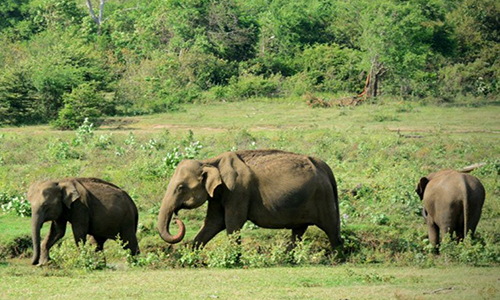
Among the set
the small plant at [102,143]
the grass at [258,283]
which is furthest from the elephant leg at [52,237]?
the small plant at [102,143]

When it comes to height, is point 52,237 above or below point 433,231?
above

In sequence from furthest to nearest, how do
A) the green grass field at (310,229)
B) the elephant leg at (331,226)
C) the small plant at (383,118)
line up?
1. the small plant at (383,118)
2. the elephant leg at (331,226)
3. the green grass field at (310,229)

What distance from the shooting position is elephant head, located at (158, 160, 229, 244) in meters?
13.3

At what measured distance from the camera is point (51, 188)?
1333 cm

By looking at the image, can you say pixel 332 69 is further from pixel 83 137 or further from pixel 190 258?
pixel 190 258

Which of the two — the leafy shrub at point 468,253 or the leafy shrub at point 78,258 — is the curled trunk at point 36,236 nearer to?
the leafy shrub at point 78,258

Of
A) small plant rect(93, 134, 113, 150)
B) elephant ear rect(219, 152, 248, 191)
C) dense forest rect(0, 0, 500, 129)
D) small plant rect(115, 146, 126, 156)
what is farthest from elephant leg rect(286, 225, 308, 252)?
dense forest rect(0, 0, 500, 129)

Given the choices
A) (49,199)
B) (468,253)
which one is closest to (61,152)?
(49,199)

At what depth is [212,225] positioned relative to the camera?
13.7 m

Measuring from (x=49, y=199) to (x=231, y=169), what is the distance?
2.66 m

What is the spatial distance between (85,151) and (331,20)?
2627cm

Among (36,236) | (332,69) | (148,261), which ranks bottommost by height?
(332,69)

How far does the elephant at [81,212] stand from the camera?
13.2 metres

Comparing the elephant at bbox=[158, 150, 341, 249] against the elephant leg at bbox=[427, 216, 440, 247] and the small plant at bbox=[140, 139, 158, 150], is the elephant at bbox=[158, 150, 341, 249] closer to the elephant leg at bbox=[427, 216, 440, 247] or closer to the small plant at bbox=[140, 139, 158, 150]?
the elephant leg at bbox=[427, 216, 440, 247]
